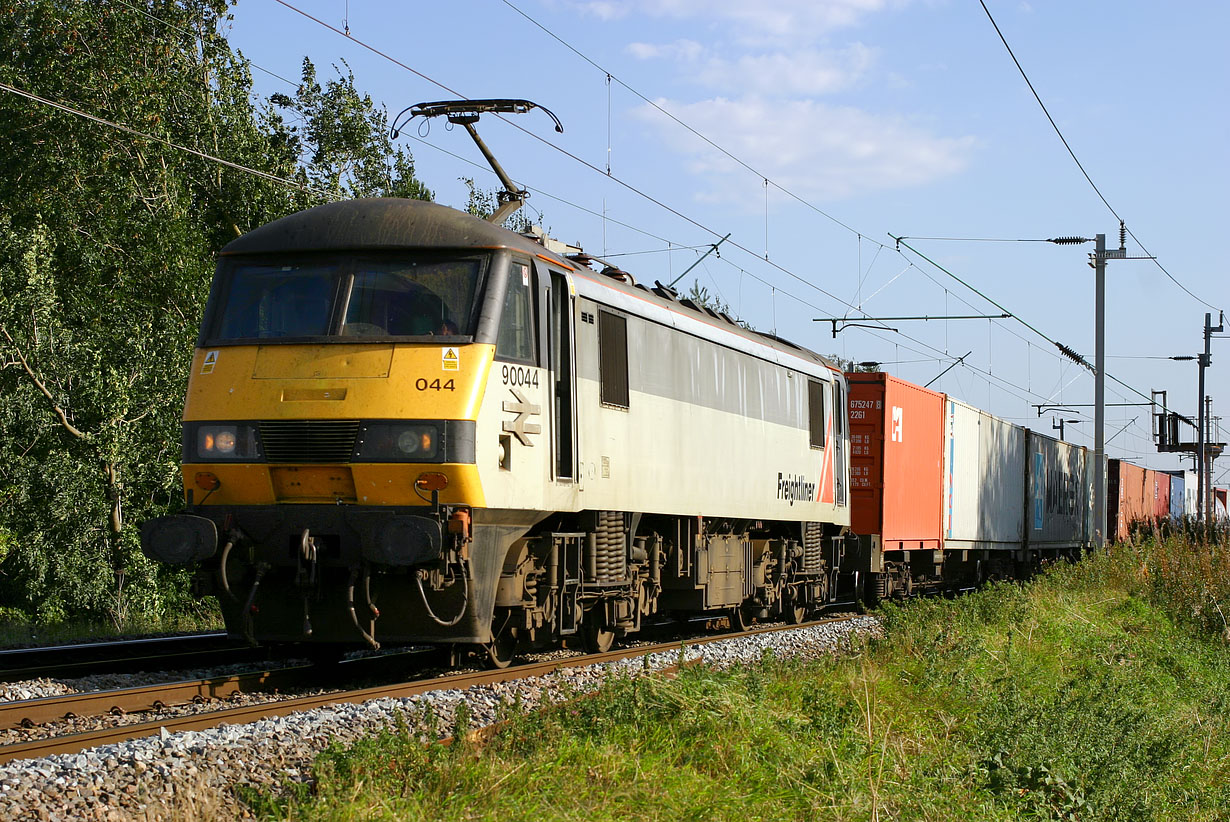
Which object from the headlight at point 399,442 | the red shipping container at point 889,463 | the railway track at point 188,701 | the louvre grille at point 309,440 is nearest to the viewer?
the railway track at point 188,701

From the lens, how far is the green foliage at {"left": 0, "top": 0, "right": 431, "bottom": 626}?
65.7 feet

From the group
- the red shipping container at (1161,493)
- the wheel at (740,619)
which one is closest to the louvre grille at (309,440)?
the wheel at (740,619)

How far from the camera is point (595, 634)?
11969 millimetres

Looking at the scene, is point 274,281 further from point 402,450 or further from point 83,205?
point 83,205

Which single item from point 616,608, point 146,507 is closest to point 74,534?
point 146,507

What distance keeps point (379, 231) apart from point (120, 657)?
4.47 meters

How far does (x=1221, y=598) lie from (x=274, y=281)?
14.5 meters

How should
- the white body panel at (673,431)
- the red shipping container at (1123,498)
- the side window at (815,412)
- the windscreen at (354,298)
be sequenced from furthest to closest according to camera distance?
the red shipping container at (1123,498)
the side window at (815,412)
the white body panel at (673,431)
the windscreen at (354,298)

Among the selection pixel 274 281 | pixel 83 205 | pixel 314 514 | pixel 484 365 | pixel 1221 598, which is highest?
pixel 83 205

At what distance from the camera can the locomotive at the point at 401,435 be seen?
8805 mm

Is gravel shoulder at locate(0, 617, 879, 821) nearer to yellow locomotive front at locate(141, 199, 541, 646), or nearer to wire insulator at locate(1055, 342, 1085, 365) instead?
yellow locomotive front at locate(141, 199, 541, 646)

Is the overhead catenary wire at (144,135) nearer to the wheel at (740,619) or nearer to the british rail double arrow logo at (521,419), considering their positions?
the british rail double arrow logo at (521,419)

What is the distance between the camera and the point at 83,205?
23688 mm

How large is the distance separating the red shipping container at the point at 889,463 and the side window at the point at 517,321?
10.4 metres
